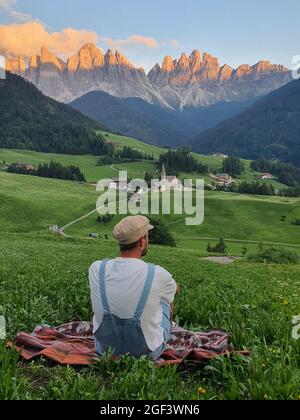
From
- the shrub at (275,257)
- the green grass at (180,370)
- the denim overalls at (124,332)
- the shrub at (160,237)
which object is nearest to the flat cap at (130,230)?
the denim overalls at (124,332)

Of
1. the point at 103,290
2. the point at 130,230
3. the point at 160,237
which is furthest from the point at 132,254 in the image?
the point at 160,237

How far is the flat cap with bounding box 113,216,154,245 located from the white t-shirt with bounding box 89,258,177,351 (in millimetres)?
326

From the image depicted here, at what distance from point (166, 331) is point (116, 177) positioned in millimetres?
179992

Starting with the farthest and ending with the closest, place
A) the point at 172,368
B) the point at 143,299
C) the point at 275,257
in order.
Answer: the point at 275,257 → the point at 143,299 → the point at 172,368

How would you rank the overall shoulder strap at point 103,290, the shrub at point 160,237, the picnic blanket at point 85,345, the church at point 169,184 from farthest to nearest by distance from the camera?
1. the church at point 169,184
2. the shrub at point 160,237
3. the overall shoulder strap at point 103,290
4. the picnic blanket at point 85,345

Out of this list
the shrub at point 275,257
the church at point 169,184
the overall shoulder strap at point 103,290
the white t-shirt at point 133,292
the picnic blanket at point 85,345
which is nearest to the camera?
the picnic blanket at point 85,345

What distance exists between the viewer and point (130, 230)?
7.00 meters

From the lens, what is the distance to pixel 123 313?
23.1 feet

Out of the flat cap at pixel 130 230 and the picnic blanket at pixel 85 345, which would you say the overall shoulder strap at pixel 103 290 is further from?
the picnic blanket at pixel 85 345

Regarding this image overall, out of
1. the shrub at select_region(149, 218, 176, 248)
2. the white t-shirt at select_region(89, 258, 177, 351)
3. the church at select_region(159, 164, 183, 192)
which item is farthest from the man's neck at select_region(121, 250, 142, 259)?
the church at select_region(159, 164, 183, 192)

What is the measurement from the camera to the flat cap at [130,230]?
23.0 feet

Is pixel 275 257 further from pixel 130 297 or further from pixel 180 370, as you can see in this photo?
pixel 130 297

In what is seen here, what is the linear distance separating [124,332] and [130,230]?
5.31 feet

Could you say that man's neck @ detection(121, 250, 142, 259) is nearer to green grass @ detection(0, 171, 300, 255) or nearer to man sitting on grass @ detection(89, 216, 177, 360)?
man sitting on grass @ detection(89, 216, 177, 360)
